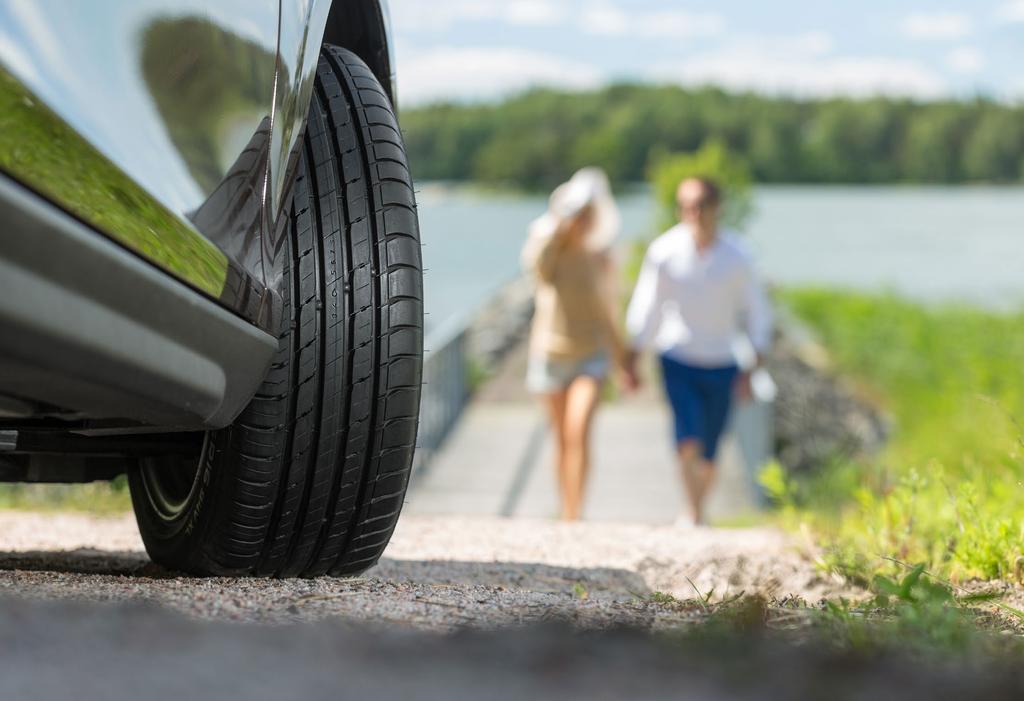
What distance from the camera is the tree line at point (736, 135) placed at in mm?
41656

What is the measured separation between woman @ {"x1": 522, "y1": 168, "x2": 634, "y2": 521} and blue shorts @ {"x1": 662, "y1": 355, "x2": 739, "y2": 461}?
0.87 feet

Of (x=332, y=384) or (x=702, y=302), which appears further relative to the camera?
(x=702, y=302)

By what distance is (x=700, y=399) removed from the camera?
7.36 metres

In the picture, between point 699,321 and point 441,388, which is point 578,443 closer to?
point 699,321

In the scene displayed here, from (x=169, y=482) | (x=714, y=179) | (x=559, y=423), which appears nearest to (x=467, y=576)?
(x=169, y=482)

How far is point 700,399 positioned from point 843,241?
24271 mm

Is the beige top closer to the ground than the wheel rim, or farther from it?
farther from it

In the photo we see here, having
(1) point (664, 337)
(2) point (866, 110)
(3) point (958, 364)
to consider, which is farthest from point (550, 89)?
(1) point (664, 337)

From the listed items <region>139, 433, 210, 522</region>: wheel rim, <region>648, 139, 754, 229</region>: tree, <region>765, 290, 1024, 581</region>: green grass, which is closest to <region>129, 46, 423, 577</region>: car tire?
<region>139, 433, 210, 522</region>: wheel rim

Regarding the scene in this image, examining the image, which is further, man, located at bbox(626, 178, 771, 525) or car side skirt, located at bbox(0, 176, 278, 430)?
man, located at bbox(626, 178, 771, 525)

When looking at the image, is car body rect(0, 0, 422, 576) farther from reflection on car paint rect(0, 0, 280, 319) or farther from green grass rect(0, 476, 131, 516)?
green grass rect(0, 476, 131, 516)

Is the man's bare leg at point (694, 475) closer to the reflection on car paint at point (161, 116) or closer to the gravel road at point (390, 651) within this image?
the gravel road at point (390, 651)

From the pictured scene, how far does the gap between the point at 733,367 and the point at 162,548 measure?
4665 mm

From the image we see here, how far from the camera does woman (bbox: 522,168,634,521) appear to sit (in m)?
7.34
